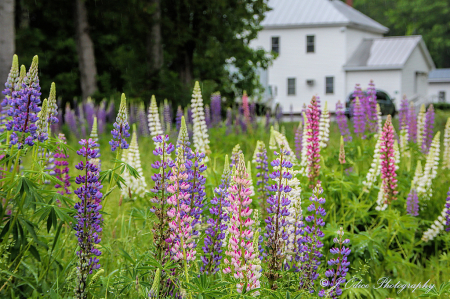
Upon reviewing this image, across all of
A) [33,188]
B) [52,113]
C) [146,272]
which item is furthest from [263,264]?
[52,113]

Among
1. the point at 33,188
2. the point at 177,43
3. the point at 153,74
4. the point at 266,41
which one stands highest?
the point at 266,41

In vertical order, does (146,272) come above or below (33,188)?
below

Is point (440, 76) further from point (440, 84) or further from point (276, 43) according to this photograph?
point (276, 43)

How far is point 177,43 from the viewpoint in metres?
16.4

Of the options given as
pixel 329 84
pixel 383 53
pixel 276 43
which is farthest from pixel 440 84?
pixel 276 43

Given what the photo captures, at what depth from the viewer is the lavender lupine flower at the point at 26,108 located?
9.20ft

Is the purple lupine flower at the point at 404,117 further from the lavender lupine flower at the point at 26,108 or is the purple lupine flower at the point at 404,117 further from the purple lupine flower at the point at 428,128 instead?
the lavender lupine flower at the point at 26,108

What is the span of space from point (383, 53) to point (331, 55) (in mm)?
4153

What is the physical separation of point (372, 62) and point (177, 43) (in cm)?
2446

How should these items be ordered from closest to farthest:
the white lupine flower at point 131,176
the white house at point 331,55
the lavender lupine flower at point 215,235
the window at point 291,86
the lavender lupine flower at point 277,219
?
the lavender lupine flower at point 277,219 → the lavender lupine flower at point 215,235 → the white lupine flower at point 131,176 → the white house at point 331,55 → the window at point 291,86

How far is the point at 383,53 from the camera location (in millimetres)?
37219

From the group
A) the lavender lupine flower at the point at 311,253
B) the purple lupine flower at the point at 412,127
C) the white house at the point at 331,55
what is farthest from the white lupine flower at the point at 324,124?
the white house at the point at 331,55

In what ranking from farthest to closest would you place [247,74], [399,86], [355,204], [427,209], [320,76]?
1. [320,76]
2. [399,86]
3. [247,74]
4. [427,209]
5. [355,204]

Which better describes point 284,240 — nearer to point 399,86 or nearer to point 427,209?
point 427,209
